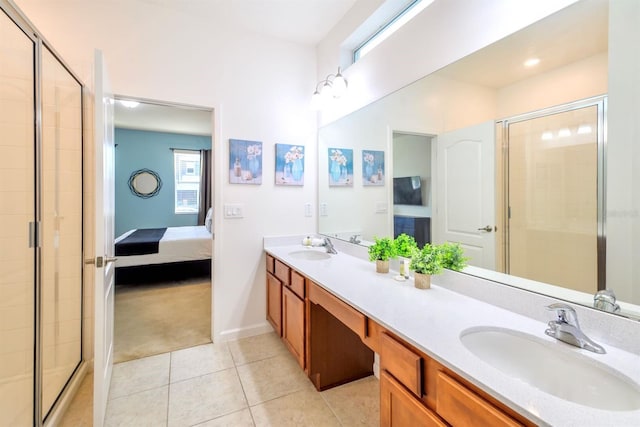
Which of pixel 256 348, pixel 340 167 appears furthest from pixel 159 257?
pixel 340 167

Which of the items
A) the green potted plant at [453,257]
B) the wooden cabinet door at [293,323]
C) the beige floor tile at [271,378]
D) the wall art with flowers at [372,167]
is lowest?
the beige floor tile at [271,378]

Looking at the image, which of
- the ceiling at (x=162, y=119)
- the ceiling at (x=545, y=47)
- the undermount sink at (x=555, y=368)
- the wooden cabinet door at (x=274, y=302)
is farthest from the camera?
the ceiling at (x=162, y=119)

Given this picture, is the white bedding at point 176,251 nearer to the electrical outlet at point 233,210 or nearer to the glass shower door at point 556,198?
the electrical outlet at point 233,210

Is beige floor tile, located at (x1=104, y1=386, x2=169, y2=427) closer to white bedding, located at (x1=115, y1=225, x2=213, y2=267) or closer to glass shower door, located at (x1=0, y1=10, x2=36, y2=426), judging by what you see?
glass shower door, located at (x1=0, y1=10, x2=36, y2=426)

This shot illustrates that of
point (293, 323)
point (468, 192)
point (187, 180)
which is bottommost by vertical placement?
point (293, 323)

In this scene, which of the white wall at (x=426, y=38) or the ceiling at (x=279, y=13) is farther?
the ceiling at (x=279, y=13)

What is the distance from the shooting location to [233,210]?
99.7 inches

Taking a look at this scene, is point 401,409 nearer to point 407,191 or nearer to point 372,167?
point 407,191

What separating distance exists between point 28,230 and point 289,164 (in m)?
1.83

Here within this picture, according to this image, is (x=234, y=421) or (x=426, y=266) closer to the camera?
(x=426, y=266)

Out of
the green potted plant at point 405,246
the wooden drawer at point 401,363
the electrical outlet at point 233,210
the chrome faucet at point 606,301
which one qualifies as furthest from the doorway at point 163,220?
the chrome faucet at point 606,301

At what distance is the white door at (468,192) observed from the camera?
141 cm

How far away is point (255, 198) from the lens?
8.62ft

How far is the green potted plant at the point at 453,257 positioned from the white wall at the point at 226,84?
1568mm
